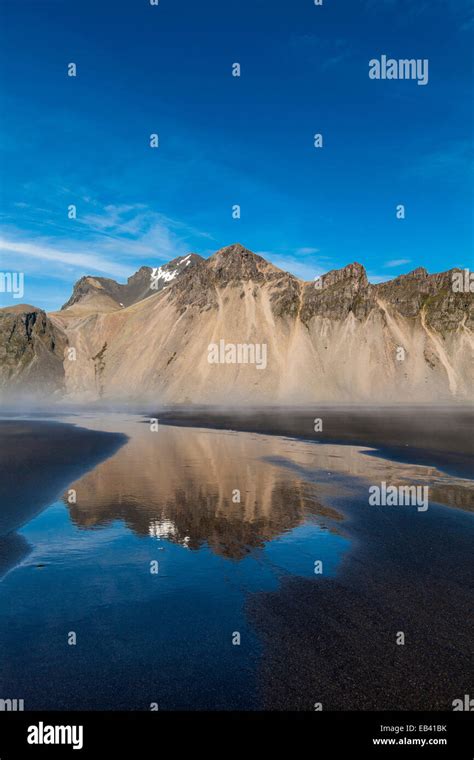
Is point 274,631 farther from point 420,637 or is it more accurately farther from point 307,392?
point 307,392

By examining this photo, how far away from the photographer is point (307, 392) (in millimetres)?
108062

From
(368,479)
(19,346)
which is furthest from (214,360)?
(368,479)

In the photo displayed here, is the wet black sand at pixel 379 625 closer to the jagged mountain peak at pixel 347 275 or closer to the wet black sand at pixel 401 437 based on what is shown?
the wet black sand at pixel 401 437

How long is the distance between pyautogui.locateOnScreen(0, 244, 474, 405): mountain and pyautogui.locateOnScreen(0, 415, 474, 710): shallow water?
8368 centimetres

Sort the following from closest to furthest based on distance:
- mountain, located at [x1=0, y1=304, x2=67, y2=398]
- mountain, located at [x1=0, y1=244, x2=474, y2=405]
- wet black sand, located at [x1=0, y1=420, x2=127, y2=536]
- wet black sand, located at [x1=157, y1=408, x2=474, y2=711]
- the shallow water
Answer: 1. wet black sand, located at [x1=157, y1=408, x2=474, y2=711]
2. the shallow water
3. wet black sand, located at [x1=0, y1=420, x2=127, y2=536]
4. mountain, located at [x1=0, y1=244, x2=474, y2=405]
5. mountain, located at [x1=0, y1=304, x2=67, y2=398]

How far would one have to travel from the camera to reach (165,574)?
35.3 feet

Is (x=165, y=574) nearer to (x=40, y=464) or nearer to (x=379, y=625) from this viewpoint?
(x=379, y=625)

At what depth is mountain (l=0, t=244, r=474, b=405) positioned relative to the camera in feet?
365

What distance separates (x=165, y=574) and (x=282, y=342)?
109624mm

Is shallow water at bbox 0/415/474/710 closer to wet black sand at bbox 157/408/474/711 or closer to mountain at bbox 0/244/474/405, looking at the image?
wet black sand at bbox 157/408/474/711

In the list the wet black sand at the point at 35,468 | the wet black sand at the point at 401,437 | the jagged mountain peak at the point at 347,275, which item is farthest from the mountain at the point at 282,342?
the wet black sand at the point at 35,468

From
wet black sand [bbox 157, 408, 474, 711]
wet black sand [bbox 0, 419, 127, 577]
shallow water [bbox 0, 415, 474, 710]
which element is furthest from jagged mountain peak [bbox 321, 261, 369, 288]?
wet black sand [bbox 157, 408, 474, 711]

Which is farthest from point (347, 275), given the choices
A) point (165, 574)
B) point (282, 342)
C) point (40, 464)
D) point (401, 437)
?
point (165, 574)

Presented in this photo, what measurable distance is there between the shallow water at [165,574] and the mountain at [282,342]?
83.7 metres
